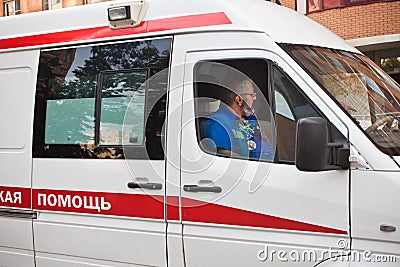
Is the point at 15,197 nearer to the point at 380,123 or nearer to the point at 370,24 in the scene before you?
the point at 380,123

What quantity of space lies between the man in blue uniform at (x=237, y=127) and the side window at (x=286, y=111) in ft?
0.34

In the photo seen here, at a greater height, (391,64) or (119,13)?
(391,64)

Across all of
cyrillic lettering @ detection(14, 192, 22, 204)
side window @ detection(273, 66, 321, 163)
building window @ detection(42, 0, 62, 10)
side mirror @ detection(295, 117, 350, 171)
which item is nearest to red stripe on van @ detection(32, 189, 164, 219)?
cyrillic lettering @ detection(14, 192, 22, 204)

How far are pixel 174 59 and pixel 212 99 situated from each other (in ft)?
1.37

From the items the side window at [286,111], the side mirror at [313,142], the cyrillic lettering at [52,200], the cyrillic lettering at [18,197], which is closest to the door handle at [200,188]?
the side window at [286,111]

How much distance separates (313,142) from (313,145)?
0.7 inches

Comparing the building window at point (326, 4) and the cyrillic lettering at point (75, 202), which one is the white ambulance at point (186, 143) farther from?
the building window at point (326, 4)

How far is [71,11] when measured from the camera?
14.1 feet

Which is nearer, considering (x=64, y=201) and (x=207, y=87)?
(x=207, y=87)

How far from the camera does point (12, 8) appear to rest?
21.7 metres

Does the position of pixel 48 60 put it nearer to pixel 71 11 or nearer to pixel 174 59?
pixel 71 11

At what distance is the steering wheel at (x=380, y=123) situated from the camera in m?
3.16

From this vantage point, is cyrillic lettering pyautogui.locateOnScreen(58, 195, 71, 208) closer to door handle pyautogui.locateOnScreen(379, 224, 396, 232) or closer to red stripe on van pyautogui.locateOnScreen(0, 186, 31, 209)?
red stripe on van pyautogui.locateOnScreen(0, 186, 31, 209)

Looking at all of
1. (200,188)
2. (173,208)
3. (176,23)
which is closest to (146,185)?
(173,208)
